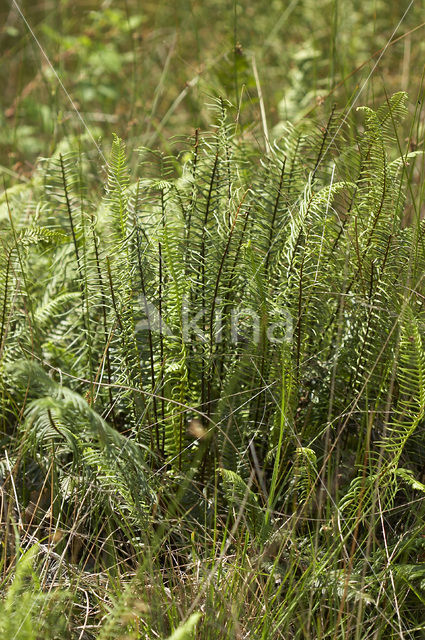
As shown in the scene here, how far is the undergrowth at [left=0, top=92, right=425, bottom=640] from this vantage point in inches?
56.4

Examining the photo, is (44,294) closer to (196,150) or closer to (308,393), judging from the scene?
(196,150)

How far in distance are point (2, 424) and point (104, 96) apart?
2739 millimetres

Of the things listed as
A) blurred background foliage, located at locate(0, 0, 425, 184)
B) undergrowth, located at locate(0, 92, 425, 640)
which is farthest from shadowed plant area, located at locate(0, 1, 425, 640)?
blurred background foliage, located at locate(0, 0, 425, 184)

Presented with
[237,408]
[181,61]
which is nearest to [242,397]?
[237,408]

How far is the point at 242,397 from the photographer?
169 centimetres

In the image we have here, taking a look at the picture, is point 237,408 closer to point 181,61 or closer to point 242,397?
point 242,397

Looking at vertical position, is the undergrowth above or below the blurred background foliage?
below

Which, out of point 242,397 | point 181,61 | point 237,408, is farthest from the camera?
point 181,61

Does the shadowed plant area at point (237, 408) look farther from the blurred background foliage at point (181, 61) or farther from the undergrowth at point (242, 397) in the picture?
the blurred background foliage at point (181, 61)

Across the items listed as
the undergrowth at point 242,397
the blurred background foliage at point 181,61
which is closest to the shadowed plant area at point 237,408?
the undergrowth at point 242,397

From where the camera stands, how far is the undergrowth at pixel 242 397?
1.43m

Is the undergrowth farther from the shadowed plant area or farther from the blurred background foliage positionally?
the blurred background foliage

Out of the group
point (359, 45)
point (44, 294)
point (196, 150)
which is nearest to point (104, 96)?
point (359, 45)

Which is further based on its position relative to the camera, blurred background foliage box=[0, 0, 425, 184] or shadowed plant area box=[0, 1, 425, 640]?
blurred background foliage box=[0, 0, 425, 184]
